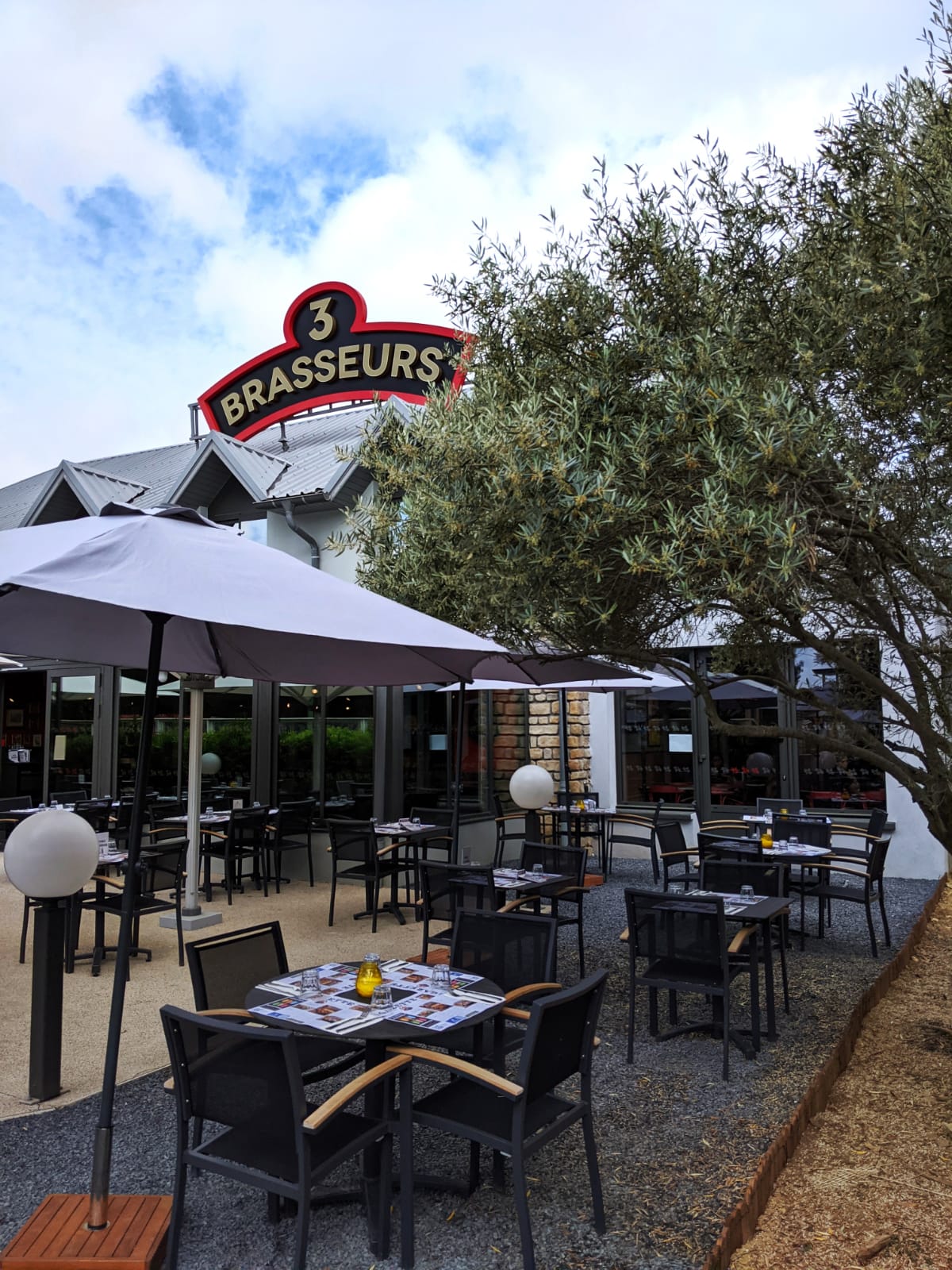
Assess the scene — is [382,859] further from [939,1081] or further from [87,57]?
[87,57]

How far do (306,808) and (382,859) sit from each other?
6.41ft

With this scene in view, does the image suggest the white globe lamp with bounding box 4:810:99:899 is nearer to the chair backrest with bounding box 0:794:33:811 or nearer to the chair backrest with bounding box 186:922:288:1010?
the chair backrest with bounding box 186:922:288:1010

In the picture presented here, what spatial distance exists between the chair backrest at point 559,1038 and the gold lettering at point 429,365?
421 inches

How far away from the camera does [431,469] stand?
Answer: 4832 millimetres

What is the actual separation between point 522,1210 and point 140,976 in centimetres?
456

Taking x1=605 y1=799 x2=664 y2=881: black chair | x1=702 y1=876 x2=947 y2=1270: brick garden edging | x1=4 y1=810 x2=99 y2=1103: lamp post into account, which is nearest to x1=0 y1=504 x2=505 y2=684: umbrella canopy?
x1=4 y1=810 x2=99 y2=1103: lamp post

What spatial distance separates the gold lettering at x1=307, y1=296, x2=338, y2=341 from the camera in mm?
13672

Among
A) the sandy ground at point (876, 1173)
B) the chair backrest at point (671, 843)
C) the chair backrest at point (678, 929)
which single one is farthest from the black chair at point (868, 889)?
the chair backrest at point (678, 929)

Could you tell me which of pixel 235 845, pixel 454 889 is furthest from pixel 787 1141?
pixel 235 845

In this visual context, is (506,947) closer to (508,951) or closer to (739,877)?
(508,951)

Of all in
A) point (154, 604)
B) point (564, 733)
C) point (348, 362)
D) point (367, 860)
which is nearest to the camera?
point (154, 604)

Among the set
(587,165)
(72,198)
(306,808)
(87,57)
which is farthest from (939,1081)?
(72,198)

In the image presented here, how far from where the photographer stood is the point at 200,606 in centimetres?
254

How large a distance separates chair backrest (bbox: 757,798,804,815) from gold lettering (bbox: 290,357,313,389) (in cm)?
885
